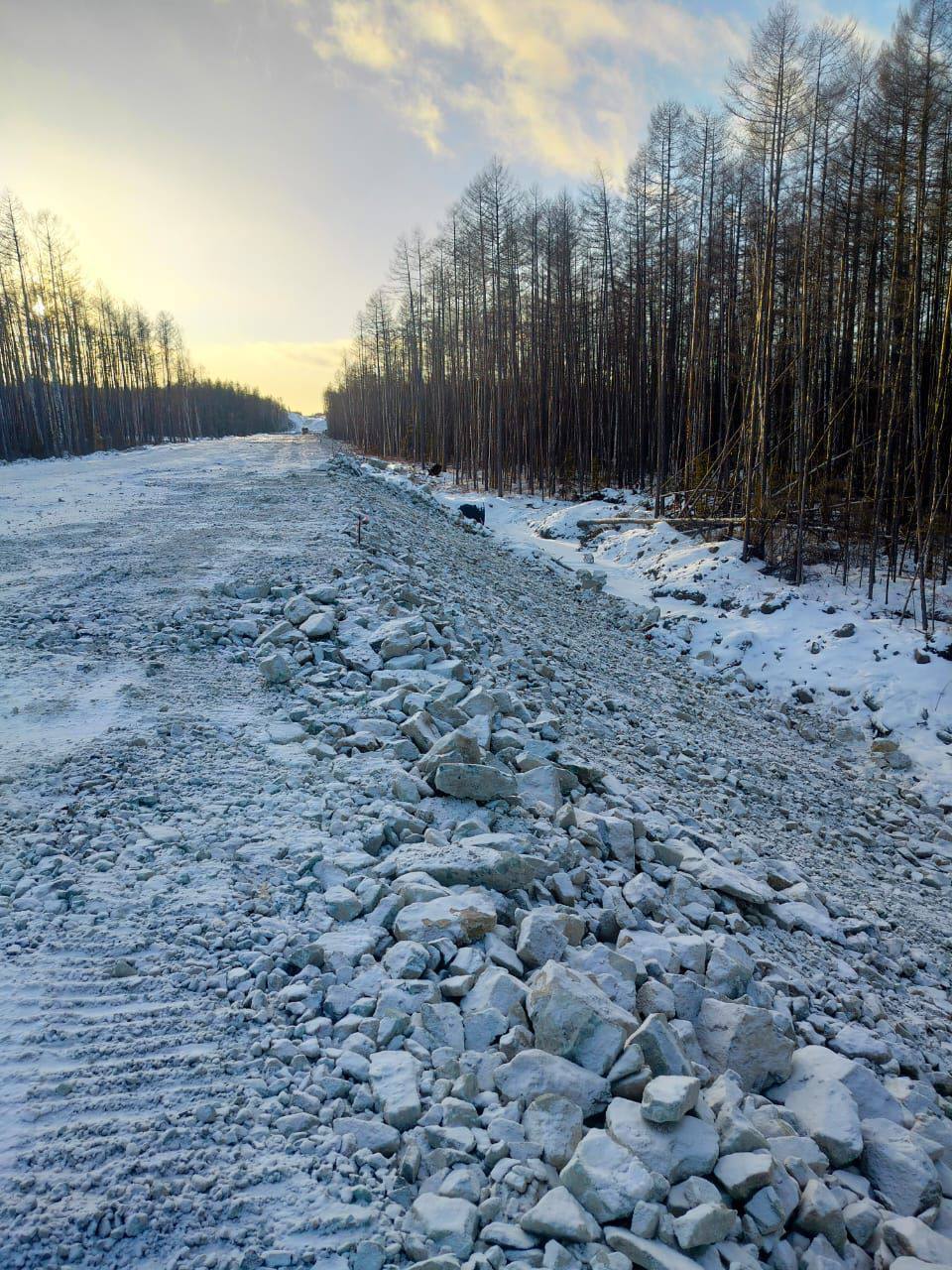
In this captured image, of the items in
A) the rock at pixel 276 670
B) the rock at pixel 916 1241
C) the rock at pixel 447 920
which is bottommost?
the rock at pixel 916 1241

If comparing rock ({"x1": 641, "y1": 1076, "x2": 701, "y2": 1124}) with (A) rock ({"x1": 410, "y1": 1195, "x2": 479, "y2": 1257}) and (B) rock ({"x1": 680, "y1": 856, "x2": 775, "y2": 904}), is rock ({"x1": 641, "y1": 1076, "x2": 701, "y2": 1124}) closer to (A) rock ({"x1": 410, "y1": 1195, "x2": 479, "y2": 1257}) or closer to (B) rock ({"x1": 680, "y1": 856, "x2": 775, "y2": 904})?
(A) rock ({"x1": 410, "y1": 1195, "x2": 479, "y2": 1257})

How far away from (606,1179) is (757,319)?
1395 centimetres

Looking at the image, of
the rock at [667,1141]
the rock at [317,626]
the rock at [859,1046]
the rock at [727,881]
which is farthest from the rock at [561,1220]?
the rock at [317,626]

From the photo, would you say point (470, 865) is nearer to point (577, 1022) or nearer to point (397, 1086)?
point (577, 1022)

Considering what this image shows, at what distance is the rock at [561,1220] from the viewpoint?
71.8 inches

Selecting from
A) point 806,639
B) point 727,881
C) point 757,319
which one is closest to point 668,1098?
point 727,881

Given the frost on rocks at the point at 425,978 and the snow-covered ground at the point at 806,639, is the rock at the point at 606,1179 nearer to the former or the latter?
the frost on rocks at the point at 425,978

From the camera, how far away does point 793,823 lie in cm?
566

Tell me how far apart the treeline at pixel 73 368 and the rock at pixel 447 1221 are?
38.8 metres

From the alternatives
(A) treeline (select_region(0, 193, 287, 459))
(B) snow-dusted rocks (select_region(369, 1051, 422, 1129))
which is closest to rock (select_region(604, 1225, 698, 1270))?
(B) snow-dusted rocks (select_region(369, 1051, 422, 1129))

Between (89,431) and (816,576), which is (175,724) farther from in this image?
(89,431)

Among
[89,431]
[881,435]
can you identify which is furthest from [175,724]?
[89,431]

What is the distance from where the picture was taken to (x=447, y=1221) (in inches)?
72.4

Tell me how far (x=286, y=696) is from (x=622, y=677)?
183 inches
